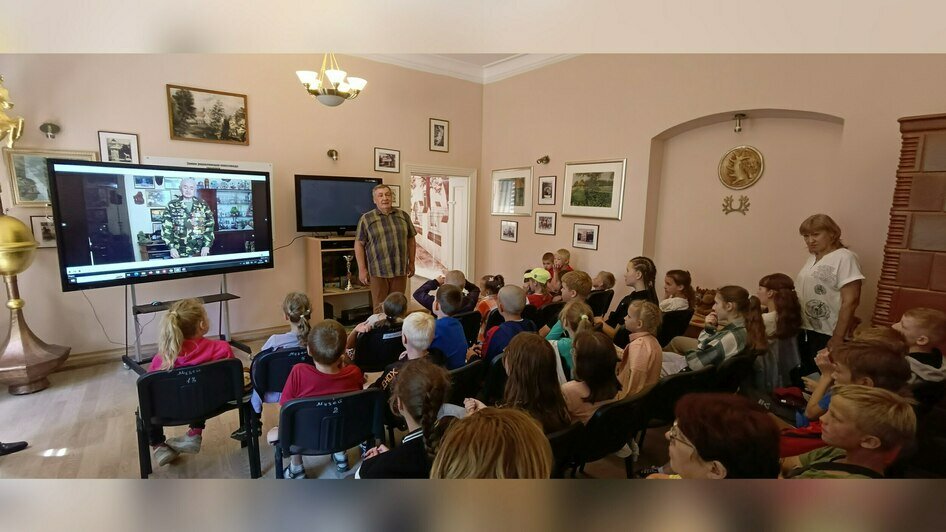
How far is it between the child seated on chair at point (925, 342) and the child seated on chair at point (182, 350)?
3411mm

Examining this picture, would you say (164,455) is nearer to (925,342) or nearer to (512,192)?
(925,342)

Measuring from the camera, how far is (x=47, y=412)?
307cm

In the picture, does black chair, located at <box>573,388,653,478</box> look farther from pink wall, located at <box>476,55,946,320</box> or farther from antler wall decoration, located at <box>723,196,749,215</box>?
antler wall decoration, located at <box>723,196,749,215</box>

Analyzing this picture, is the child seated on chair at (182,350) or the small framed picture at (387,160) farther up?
the small framed picture at (387,160)

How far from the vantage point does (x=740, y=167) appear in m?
4.07

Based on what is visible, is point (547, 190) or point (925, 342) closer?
point (925, 342)

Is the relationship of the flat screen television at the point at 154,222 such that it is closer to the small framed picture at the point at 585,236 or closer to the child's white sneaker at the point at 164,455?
the child's white sneaker at the point at 164,455

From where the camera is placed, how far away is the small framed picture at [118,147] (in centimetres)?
382

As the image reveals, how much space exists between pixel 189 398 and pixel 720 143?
15.3 feet

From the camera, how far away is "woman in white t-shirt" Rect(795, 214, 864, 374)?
2.80m

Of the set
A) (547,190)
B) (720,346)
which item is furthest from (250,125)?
(720,346)

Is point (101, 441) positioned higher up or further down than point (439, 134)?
further down

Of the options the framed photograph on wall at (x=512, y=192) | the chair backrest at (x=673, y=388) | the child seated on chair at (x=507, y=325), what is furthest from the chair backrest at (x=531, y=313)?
the framed photograph on wall at (x=512, y=192)

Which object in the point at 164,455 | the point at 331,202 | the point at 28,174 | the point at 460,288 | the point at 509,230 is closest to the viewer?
the point at 164,455
